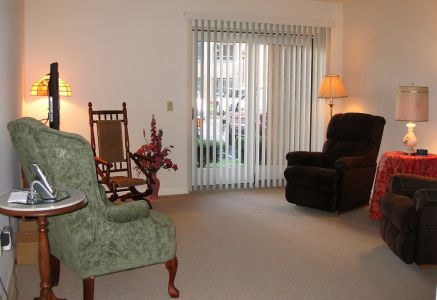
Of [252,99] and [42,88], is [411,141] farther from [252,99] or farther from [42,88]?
[42,88]

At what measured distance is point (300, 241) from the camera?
391 centimetres

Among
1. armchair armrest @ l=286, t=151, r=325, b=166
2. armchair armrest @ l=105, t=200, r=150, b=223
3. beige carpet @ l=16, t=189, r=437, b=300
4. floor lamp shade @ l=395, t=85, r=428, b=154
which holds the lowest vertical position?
beige carpet @ l=16, t=189, r=437, b=300

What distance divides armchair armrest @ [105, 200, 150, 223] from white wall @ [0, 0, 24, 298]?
78cm

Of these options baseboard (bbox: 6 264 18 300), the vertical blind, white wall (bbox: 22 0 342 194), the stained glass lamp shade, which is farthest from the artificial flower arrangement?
baseboard (bbox: 6 264 18 300)

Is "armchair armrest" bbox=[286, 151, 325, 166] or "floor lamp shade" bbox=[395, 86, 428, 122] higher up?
"floor lamp shade" bbox=[395, 86, 428, 122]

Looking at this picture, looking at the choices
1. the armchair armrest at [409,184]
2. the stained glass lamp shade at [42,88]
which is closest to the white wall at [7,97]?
the stained glass lamp shade at [42,88]

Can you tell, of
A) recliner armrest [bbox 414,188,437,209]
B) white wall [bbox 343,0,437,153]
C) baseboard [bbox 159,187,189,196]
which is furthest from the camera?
baseboard [bbox 159,187,189,196]

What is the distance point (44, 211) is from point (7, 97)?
1.66 m

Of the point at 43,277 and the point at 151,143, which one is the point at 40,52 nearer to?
the point at 151,143

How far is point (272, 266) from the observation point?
3.32 m

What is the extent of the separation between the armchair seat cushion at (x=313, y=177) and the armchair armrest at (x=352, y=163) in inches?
3.7

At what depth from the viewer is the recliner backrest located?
502 centimetres

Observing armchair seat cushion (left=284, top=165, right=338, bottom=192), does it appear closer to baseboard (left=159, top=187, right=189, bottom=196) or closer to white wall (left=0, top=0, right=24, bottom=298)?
baseboard (left=159, top=187, right=189, bottom=196)

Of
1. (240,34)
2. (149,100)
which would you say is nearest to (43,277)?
(149,100)
